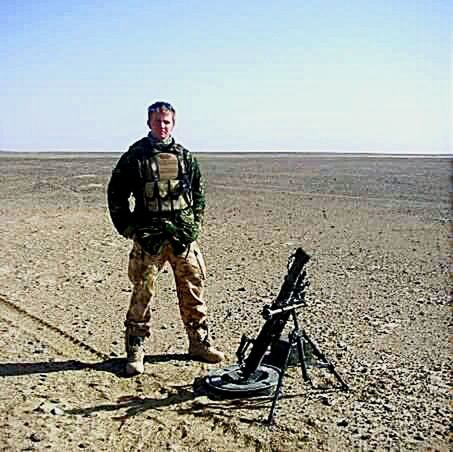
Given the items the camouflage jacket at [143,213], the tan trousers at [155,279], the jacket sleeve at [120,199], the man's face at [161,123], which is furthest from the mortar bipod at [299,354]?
the man's face at [161,123]

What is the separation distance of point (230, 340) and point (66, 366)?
153 cm

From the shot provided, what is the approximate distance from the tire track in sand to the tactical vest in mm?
1490

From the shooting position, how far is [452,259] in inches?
405

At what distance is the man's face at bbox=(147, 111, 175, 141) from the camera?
5547mm

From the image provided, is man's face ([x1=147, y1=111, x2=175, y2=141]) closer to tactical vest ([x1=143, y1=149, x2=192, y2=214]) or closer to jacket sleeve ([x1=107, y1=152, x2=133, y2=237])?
tactical vest ([x1=143, y1=149, x2=192, y2=214])

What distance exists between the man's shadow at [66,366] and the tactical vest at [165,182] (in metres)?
1.34

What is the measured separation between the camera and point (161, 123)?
558 cm

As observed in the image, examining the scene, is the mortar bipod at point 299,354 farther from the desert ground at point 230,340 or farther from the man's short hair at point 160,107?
the man's short hair at point 160,107

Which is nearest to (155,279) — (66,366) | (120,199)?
(120,199)

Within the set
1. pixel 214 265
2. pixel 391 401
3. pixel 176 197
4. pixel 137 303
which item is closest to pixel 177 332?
pixel 137 303

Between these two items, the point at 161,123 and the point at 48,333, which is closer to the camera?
the point at 161,123

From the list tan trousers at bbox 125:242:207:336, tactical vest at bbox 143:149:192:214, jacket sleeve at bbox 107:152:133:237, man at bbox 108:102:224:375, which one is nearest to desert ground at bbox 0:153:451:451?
tan trousers at bbox 125:242:207:336

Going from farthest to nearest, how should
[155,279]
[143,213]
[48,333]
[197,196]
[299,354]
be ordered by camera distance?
[48,333]
[197,196]
[155,279]
[143,213]
[299,354]

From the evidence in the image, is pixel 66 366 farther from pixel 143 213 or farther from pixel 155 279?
pixel 143 213
